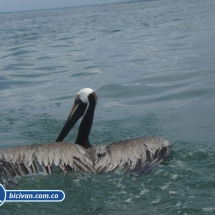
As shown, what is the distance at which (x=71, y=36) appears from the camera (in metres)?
24.4

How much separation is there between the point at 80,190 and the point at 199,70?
7922mm

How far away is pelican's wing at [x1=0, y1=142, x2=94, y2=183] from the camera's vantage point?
602 cm

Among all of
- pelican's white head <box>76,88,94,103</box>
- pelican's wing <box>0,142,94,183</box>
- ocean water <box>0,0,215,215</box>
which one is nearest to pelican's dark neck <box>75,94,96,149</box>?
pelican's white head <box>76,88,94,103</box>

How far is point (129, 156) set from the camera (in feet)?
20.2

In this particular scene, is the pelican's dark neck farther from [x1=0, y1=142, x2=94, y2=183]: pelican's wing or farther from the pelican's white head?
[x1=0, y1=142, x2=94, y2=183]: pelican's wing

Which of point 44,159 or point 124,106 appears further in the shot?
point 124,106

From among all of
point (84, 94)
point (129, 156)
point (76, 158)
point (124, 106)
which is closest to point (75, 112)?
point (84, 94)

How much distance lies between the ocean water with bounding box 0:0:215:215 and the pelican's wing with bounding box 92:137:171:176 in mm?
102

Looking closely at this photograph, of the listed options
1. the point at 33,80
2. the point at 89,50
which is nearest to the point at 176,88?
the point at 33,80

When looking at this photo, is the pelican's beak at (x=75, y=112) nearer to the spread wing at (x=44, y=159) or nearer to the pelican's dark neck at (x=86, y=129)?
the pelican's dark neck at (x=86, y=129)

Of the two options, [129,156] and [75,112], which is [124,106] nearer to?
[75,112]

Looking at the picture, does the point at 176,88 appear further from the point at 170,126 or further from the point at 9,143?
the point at 9,143

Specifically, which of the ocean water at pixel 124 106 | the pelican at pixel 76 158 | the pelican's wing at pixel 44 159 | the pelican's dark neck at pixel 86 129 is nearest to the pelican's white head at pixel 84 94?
the pelican's dark neck at pixel 86 129

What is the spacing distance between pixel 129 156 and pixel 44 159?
3.24 ft
